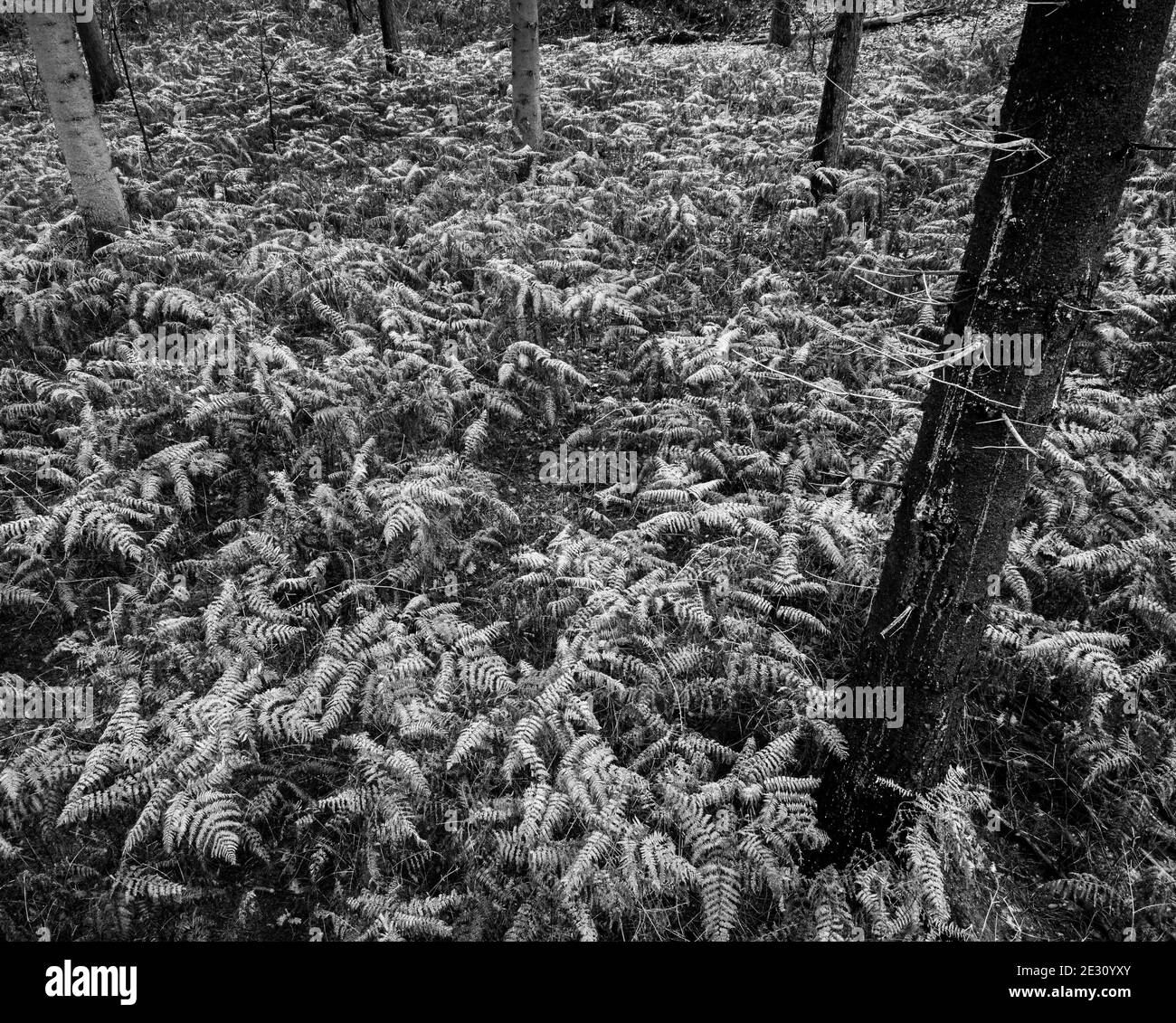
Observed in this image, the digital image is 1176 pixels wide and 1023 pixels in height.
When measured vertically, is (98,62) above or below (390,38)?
below

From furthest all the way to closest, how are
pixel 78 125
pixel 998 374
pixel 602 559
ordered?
1. pixel 78 125
2. pixel 602 559
3. pixel 998 374

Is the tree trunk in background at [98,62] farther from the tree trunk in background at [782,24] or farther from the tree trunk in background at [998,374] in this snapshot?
the tree trunk in background at [998,374]

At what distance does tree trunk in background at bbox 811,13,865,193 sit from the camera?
1026 centimetres

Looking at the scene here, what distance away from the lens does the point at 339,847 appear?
4.69 metres

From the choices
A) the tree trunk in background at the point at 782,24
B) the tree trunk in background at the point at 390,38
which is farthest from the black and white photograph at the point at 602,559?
the tree trunk in background at the point at 782,24

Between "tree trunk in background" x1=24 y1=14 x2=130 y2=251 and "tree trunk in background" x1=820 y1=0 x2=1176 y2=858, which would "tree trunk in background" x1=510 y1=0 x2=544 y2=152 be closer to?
"tree trunk in background" x1=24 y1=14 x2=130 y2=251

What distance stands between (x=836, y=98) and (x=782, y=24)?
30.3 ft

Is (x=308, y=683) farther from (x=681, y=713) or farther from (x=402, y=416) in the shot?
(x=402, y=416)

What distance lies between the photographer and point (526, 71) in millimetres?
12008

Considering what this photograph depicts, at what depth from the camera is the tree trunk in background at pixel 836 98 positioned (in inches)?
404

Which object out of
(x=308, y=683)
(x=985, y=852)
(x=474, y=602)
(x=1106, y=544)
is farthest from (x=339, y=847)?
(x=1106, y=544)

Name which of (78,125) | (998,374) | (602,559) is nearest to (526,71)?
(78,125)

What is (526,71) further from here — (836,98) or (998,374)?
(998,374)
